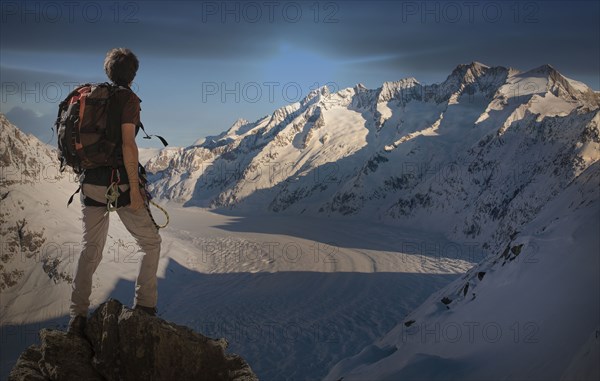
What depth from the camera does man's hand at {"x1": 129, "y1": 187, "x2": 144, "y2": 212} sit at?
17.9ft

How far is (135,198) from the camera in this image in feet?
18.0

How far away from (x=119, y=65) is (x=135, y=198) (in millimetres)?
1581

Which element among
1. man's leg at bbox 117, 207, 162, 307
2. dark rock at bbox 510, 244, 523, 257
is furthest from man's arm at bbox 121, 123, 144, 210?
dark rock at bbox 510, 244, 523, 257

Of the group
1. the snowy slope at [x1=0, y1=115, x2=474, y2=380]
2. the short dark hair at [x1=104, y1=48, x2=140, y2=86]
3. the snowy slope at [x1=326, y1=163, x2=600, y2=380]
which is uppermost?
the short dark hair at [x1=104, y1=48, x2=140, y2=86]

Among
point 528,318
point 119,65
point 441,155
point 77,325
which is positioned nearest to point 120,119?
point 119,65

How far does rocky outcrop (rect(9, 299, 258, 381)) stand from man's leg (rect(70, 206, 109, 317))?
0.24 m

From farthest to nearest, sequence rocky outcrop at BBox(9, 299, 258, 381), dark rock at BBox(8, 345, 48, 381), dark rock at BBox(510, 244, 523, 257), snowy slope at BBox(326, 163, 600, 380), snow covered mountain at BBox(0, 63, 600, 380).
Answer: dark rock at BBox(510, 244, 523, 257), snow covered mountain at BBox(0, 63, 600, 380), snowy slope at BBox(326, 163, 600, 380), rocky outcrop at BBox(9, 299, 258, 381), dark rock at BBox(8, 345, 48, 381)

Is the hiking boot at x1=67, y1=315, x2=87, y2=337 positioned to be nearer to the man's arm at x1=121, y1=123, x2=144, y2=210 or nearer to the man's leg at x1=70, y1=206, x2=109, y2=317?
the man's leg at x1=70, y1=206, x2=109, y2=317

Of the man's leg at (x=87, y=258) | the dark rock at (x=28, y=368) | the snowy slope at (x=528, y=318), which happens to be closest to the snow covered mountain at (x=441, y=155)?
the snowy slope at (x=528, y=318)

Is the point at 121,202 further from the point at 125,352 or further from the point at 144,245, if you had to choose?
the point at 125,352

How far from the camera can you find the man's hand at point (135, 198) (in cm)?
544

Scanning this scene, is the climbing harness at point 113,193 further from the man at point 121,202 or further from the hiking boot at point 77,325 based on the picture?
the hiking boot at point 77,325

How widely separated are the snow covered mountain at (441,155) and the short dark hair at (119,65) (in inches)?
479

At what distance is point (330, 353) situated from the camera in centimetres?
2291
